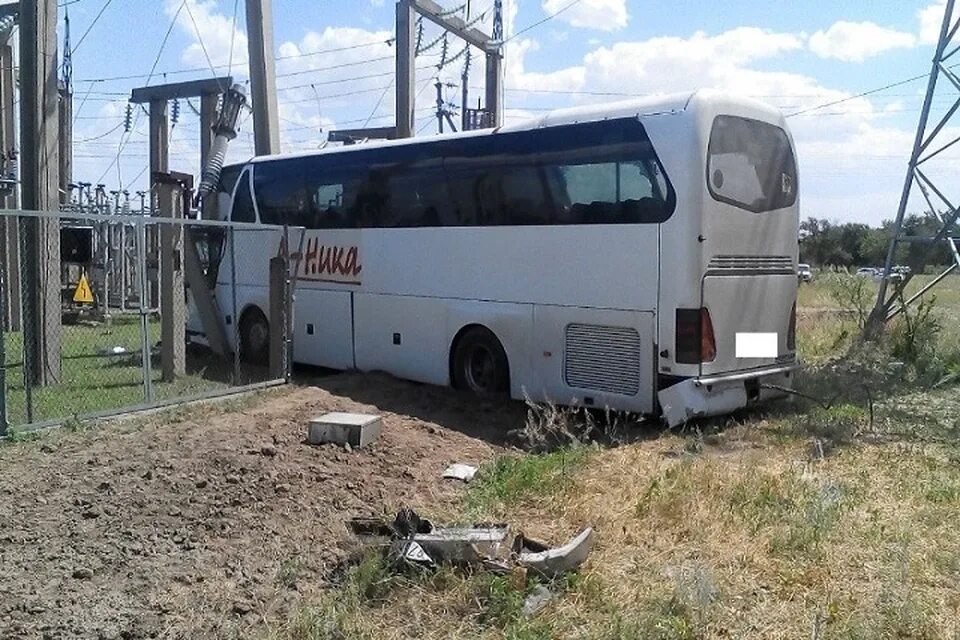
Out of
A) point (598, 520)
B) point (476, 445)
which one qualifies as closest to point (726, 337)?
point (476, 445)

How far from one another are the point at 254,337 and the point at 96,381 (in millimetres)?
2764

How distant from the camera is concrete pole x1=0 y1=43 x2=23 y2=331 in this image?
1630 centimetres

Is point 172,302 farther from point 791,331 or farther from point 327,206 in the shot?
point 791,331

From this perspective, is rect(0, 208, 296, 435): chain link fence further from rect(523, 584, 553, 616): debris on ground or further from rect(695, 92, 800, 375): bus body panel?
rect(695, 92, 800, 375): bus body panel

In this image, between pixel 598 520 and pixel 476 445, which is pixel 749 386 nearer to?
pixel 476 445

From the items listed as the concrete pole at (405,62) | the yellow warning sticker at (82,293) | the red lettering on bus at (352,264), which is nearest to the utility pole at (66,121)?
the yellow warning sticker at (82,293)

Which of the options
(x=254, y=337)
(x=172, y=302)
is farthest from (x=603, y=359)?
(x=254, y=337)

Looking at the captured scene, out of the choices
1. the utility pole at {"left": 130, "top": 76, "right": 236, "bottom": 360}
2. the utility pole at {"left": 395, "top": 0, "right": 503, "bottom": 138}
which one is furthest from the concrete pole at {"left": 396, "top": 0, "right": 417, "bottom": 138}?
the utility pole at {"left": 130, "top": 76, "right": 236, "bottom": 360}

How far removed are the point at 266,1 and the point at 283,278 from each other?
18.3 ft

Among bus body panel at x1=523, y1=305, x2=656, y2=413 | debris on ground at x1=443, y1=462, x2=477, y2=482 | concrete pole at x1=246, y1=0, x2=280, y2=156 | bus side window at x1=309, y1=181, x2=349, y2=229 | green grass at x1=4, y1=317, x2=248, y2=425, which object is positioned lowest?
debris on ground at x1=443, y1=462, x2=477, y2=482

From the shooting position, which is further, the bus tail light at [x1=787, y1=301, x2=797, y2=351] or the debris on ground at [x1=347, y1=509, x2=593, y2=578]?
the bus tail light at [x1=787, y1=301, x2=797, y2=351]

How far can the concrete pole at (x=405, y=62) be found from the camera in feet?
58.5

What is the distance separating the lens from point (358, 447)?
7.41 m

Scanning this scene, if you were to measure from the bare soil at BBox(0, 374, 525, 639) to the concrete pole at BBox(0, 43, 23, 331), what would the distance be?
30.5ft
